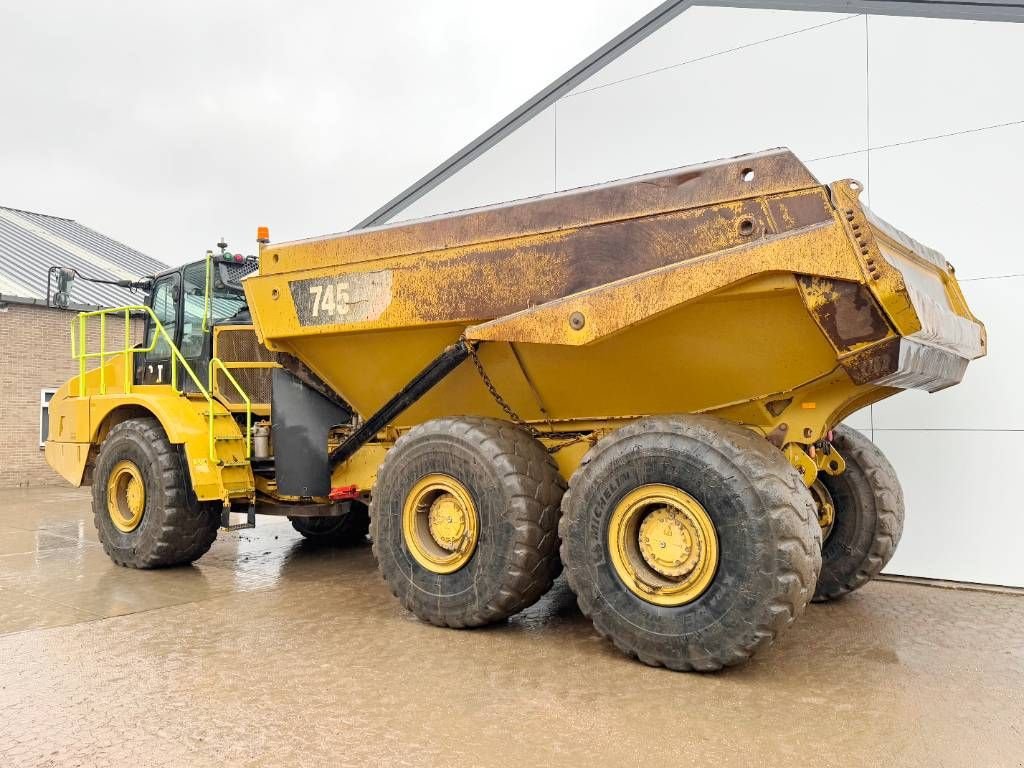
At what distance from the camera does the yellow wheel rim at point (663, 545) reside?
3.72 metres

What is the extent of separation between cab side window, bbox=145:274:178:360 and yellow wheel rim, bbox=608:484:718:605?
468 centimetres

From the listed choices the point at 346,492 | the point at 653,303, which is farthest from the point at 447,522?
the point at 653,303

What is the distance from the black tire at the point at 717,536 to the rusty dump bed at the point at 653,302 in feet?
1.61

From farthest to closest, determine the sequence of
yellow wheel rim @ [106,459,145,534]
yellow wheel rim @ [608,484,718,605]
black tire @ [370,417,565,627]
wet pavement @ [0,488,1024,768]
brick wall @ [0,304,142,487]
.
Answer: brick wall @ [0,304,142,487] < yellow wheel rim @ [106,459,145,534] < black tire @ [370,417,565,627] < yellow wheel rim @ [608,484,718,605] < wet pavement @ [0,488,1024,768]

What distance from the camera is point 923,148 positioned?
245 inches

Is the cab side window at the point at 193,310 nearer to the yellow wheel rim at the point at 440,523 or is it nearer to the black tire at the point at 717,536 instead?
the yellow wheel rim at the point at 440,523

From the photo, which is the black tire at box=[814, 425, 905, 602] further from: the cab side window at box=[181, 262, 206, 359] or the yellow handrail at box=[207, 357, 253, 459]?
the cab side window at box=[181, 262, 206, 359]

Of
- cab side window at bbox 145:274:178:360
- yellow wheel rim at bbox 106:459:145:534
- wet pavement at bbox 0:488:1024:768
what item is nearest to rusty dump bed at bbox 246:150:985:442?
wet pavement at bbox 0:488:1024:768

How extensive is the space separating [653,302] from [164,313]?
4931 mm

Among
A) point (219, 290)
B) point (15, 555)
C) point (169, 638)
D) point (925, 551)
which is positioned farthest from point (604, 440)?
point (15, 555)

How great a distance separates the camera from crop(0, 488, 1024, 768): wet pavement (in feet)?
9.53

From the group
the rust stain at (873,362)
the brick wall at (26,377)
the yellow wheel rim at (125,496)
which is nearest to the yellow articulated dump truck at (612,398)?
the rust stain at (873,362)

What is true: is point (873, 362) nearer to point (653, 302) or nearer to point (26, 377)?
point (653, 302)

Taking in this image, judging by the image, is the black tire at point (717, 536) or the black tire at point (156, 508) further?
the black tire at point (156, 508)
